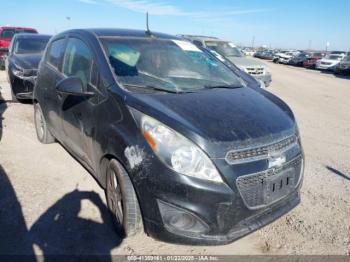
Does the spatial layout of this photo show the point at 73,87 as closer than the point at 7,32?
Yes

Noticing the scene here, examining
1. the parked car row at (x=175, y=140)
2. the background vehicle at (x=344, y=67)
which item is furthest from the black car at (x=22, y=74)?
the background vehicle at (x=344, y=67)

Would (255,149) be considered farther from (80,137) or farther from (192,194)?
(80,137)

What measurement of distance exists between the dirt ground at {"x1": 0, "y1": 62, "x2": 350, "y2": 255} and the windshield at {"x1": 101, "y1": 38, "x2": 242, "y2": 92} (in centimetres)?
139

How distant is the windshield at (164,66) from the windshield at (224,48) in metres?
9.16

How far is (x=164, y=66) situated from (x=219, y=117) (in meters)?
1.10

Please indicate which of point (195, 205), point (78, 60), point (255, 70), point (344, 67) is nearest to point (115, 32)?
point (78, 60)

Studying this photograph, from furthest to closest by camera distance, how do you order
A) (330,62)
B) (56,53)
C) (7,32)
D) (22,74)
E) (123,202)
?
1. (330,62)
2. (7,32)
3. (22,74)
4. (56,53)
5. (123,202)

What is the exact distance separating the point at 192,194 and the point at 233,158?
0.40m

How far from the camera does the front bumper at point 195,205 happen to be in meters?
2.35

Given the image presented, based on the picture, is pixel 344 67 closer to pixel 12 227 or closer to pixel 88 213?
pixel 88 213

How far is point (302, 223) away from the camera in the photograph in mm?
3256

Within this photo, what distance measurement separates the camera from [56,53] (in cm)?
440

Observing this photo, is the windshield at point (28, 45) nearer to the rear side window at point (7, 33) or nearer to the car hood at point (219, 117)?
the car hood at point (219, 117)

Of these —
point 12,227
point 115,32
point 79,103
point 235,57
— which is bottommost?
point 12,227
